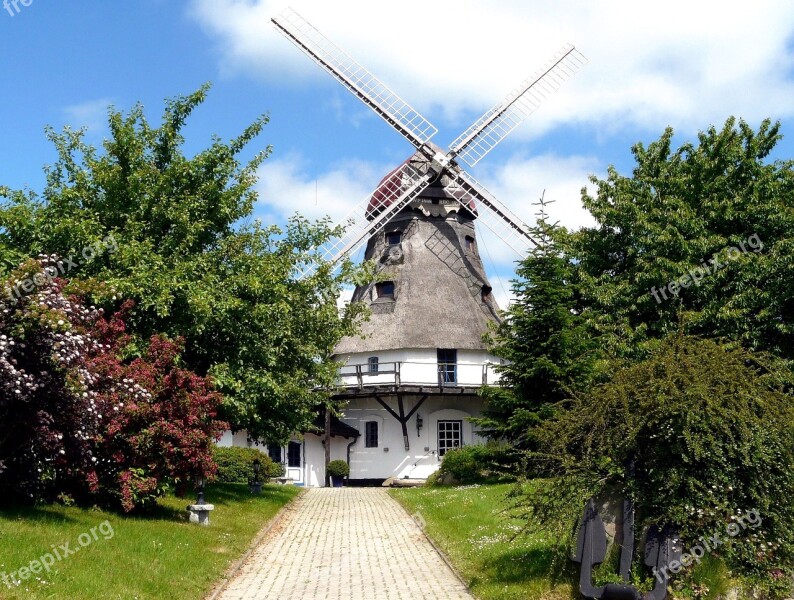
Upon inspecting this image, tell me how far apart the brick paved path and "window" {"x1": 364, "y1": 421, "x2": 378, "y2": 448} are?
1639 centimetres

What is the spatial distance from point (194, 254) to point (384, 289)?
20.7 m

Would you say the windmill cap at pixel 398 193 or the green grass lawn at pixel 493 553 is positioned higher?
the windmill cap at pixel 398 193

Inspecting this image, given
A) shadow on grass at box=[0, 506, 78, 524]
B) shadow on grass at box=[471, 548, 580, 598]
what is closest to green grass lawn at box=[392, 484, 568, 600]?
shadow on grass at box=[471, 548, 580, 598]

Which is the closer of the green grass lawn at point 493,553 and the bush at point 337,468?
the green grass lawn at point 493,553

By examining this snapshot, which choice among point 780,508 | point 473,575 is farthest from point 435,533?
point 780,508

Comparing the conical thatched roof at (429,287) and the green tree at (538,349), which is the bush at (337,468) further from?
the green tree at (538,349)

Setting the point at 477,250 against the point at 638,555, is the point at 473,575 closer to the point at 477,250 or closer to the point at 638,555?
the point at 638,555

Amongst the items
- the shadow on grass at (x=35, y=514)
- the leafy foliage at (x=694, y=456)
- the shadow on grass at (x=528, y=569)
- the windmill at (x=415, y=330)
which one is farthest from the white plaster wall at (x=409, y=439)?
the leafy foliage at (x=694, y=456)

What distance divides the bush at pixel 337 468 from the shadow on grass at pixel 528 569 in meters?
24.6

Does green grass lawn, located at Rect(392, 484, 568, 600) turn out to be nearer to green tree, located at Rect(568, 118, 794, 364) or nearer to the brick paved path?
the brick paved path

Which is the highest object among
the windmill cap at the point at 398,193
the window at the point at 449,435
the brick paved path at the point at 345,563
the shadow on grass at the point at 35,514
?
the windmill cap at the point at 398,193

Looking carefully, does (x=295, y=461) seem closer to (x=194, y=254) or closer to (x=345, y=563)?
(x=194, y=254)

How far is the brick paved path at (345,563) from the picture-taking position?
38.8ft

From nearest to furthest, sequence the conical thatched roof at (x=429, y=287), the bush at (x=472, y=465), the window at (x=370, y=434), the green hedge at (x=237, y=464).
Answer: the bush at (x=472, y=465), the green hedge at (x=237, y=464), the conical thatched roof at (x=429, y=287), the window at (x=370, y=434)
